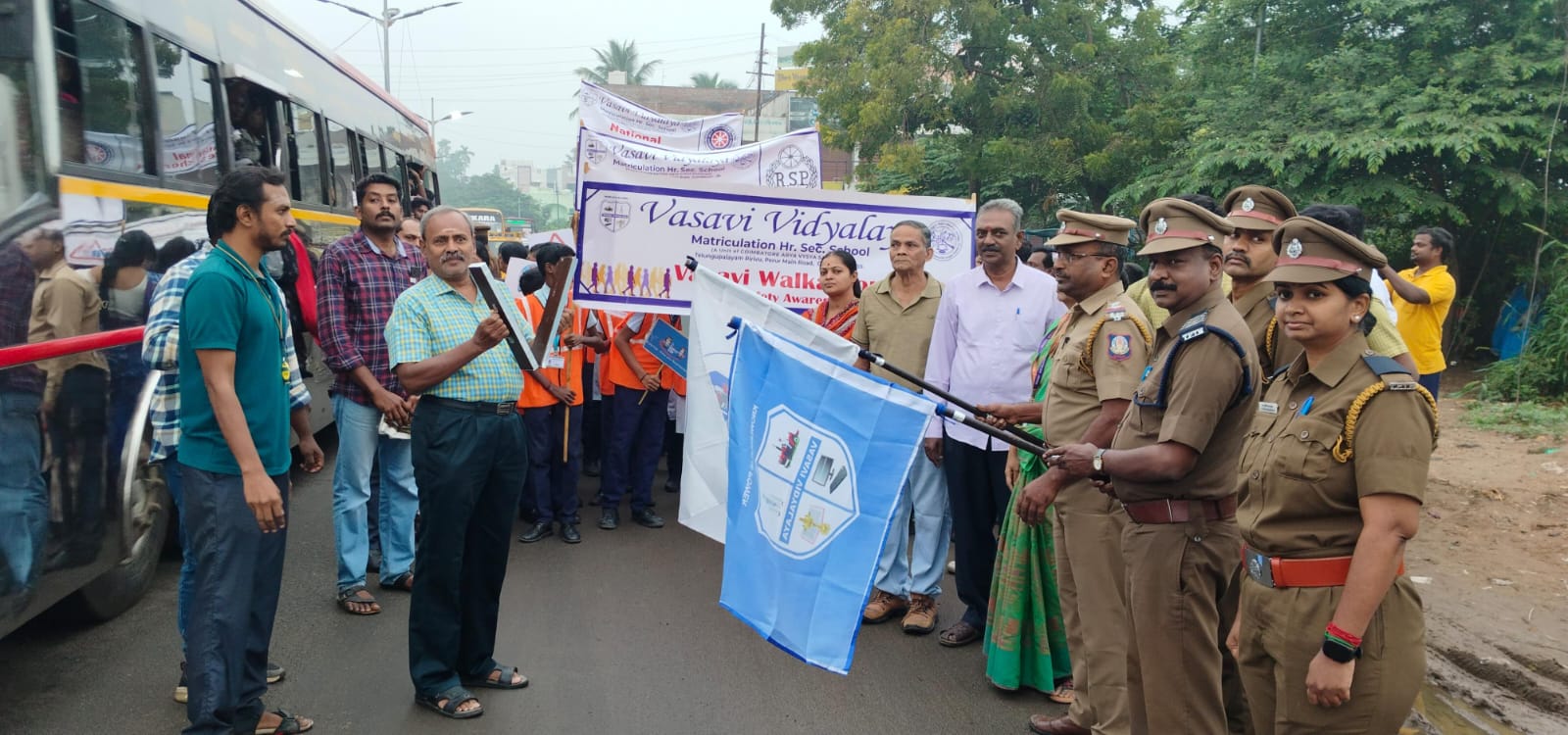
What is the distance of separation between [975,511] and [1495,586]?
3318 millimetres

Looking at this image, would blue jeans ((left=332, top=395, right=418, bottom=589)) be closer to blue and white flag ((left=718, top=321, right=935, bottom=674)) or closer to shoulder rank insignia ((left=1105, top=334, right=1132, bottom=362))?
blue and white flag ((left=718, top=321, right=935, bottom=674))

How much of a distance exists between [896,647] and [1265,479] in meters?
2.75

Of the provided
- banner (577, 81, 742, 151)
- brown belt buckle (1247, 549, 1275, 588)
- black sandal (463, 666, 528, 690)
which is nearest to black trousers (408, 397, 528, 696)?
black sandal (463, 666, 528, 690)

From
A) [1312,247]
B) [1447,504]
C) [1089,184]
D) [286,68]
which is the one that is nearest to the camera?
[1312,247]

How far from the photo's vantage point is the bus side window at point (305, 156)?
8.62 metres

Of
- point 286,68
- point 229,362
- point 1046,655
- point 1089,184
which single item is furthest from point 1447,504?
point 1089,184

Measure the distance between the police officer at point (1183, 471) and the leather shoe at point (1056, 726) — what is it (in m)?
0.85

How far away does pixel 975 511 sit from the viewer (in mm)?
5297

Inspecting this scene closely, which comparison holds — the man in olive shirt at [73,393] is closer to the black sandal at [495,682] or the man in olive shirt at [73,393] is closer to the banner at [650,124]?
the black sandal at [495,682]

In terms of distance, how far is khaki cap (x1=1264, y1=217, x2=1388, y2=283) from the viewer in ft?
9.12

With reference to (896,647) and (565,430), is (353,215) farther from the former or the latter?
(896,647)

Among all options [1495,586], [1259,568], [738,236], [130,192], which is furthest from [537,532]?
[1495,586]

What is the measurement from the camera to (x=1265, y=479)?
9.43ft

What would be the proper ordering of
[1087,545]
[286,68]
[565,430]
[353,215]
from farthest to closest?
[353,215]
[286,68]
[565,430]
[1087,545]
